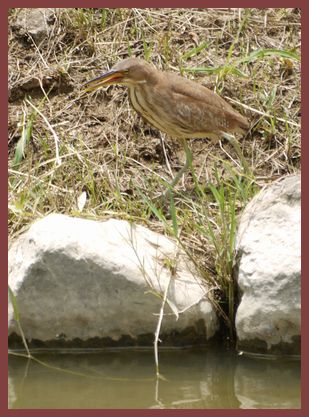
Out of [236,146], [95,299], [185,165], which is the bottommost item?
[95,299]

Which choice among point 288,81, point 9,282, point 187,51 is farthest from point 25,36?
point 9,282

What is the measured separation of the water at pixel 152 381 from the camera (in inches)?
219

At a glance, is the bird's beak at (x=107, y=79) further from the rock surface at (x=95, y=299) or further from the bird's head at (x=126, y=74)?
the rock surface at (x=95, y=299)

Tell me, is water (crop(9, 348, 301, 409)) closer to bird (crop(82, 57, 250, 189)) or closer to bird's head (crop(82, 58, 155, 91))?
bird (crop(82, 57, 250, 189))

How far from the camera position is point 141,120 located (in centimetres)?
854

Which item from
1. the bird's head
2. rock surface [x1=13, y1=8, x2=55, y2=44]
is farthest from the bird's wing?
rock surface [x1=13, y1=8, x2=55, y2=44]

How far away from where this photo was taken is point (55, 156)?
8.09m

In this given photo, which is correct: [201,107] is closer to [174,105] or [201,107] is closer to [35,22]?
[174,105]

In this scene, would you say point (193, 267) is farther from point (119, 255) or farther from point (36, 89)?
point (36, 89)

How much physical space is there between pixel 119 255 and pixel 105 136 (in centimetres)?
236

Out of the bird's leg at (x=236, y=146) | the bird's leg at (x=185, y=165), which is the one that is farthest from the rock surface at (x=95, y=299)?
the bird's leg at (x=236, y=146)

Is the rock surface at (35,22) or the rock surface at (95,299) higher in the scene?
the rock surface at (35,22)

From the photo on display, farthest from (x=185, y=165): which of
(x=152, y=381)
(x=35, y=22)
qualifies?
(x=152, y=381)

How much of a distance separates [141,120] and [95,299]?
107 inches
